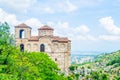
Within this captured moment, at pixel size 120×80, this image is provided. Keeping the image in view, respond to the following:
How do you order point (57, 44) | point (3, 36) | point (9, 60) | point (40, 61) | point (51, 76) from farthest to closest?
1. point (57, 44)
2. point (40, 61)
3. point (51, 76)
4. point (3, 36)
5. point (9, 60)

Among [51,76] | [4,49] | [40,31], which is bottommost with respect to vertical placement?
[51,76]

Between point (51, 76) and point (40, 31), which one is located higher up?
point (40, 31)

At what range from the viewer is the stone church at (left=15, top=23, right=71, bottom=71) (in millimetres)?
87062

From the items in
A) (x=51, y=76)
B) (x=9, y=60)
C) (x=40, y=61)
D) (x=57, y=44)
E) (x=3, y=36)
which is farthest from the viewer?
(x=57, y=44)

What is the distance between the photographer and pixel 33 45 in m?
87.7

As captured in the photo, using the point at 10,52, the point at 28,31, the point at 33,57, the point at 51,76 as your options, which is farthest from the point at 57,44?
the point at 10,52

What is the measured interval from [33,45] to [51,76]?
38.2m

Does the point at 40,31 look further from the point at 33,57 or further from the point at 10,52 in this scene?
the point at 10,52

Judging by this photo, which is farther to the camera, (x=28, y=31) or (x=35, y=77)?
(x=28, y=31)

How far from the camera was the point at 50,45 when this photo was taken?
87062 millimetres

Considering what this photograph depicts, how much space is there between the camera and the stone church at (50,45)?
87.1 metres

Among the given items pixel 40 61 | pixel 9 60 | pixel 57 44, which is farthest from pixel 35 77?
pixel 57 44

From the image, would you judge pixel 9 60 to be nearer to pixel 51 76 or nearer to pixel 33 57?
pixel 51 76

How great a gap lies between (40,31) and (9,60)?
49246 millimetres
